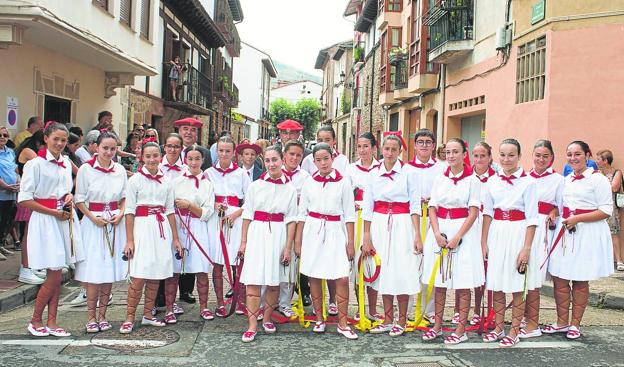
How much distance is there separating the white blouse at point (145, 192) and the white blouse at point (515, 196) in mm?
3065

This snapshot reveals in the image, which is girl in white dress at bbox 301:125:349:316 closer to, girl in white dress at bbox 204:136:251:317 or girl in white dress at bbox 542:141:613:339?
girl in white dress at bbox 204:136:251:317

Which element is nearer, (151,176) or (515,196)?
(515,196)

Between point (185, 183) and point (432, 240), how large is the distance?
2538 millimetres

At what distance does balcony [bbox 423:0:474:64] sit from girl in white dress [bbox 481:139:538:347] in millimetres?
9672

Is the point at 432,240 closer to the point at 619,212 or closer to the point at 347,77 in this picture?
the point at 619,212

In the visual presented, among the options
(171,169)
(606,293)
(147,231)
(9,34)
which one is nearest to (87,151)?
(9,34)

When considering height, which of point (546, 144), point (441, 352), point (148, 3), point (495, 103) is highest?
point (148, 3)

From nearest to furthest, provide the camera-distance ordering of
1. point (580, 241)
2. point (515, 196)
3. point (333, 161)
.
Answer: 1. point (515, 196)
2. point (580, 241)
3. point (333, 161)

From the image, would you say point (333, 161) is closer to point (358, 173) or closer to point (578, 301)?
point (358, 173)

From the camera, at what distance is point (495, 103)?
498 inches

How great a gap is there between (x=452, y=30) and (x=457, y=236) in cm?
1090

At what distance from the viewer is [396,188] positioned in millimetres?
5566

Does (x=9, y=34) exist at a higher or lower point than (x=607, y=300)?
higher

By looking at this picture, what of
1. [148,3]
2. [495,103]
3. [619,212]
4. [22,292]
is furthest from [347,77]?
[22,292]
